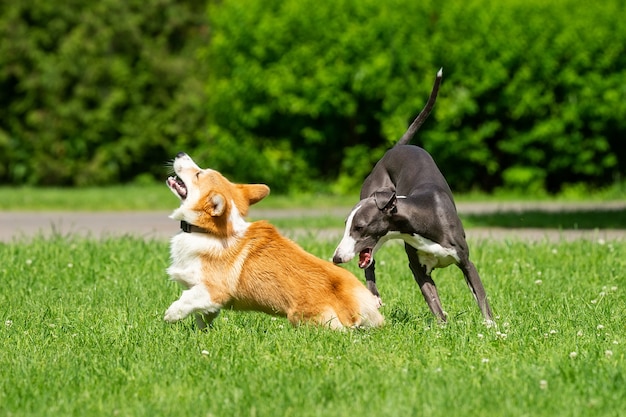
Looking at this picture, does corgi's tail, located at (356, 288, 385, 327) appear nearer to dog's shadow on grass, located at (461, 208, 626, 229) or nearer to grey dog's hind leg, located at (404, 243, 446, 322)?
grey dog's hind leg, located at (404, 243, 446, 322)

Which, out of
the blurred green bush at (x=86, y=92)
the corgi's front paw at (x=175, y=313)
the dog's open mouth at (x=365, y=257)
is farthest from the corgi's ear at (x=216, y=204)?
the blurred green bush at (x=86, y=92)

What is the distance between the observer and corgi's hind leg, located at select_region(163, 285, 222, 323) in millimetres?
6512

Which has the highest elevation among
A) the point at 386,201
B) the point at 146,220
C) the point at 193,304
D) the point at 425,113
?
the point at 425,113

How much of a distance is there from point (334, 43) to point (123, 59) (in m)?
6.58

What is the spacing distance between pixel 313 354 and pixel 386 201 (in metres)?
1.25

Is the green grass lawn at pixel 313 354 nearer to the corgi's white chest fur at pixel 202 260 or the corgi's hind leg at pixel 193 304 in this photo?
the corgi's hind leg at pixel 193 304

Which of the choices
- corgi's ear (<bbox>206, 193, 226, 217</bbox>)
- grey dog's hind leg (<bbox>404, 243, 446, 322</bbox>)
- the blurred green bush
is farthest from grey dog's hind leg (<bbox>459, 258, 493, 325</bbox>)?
the blurred green bush

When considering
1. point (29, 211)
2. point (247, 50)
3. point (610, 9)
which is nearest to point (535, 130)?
point (610, 9)

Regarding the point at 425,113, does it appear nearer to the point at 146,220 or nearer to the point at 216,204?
the point at 216,204

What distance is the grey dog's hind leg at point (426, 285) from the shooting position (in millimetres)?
7113

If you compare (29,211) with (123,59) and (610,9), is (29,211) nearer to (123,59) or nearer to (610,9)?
(123,59)

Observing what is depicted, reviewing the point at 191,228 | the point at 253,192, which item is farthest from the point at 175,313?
the point at 253,192

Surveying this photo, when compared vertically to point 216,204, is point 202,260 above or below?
below

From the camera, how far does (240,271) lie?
6.58 meters
